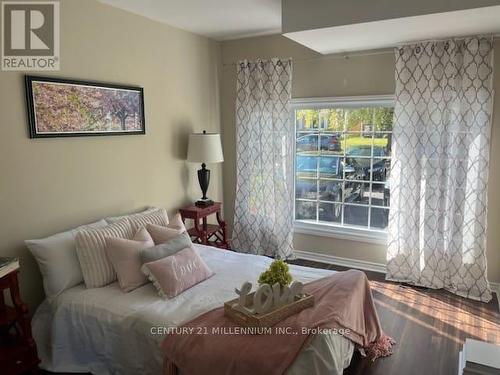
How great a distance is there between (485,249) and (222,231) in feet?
8.52

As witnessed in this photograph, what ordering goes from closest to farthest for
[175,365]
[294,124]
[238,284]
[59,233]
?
1. [175,365]
2. [238,284]
3. [59,233]
4. [294,124]

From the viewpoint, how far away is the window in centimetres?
400

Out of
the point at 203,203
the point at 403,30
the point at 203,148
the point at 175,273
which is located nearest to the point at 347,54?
the point at 403,30

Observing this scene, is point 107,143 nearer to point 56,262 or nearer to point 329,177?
point 56,262

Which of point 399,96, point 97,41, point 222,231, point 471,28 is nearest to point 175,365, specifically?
point 222,231

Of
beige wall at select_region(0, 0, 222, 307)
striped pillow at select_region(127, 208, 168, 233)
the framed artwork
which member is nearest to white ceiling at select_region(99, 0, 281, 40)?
beige wall at select_region(0, 0, 222, 307)

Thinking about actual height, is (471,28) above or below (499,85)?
above

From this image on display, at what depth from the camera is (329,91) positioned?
4.04 metres

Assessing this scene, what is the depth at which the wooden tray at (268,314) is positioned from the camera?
2.00 meters

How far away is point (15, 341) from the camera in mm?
2338

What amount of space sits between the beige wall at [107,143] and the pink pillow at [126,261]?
1.81 feet

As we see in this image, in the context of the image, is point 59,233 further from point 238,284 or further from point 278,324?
point 278,324

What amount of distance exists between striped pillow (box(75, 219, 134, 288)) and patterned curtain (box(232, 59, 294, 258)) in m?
2.12

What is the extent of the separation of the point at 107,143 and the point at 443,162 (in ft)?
9.92
